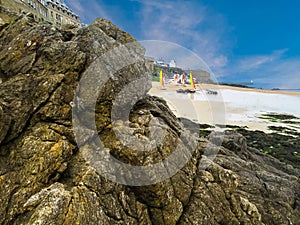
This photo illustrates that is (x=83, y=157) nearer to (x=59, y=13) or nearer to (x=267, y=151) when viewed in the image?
(x=267, y=151)

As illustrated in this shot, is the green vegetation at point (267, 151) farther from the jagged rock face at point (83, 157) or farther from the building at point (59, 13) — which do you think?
the building at point (59, 13)

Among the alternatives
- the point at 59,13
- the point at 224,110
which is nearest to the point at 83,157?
the point at 224,110

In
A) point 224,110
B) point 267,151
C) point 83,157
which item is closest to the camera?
point 83,157

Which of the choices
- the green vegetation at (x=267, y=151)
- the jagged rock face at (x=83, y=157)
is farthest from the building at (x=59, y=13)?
the jagged rock face at (x=83, y=157)

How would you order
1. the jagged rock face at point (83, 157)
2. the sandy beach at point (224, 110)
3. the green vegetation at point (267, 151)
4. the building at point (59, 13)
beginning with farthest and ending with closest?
the building at point (59, 13)
the sandy beach at point (224, 110)
the green vegetation at point (267, 151)
the jagged rock face at point (83, 157)

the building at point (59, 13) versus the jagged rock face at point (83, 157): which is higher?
the building at point (59, 13)

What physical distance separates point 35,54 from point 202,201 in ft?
A: 21.8

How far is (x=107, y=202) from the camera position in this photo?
5.06 meters

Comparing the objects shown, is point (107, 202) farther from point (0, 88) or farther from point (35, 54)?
point (35, 54)

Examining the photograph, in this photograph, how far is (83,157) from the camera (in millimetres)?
5516

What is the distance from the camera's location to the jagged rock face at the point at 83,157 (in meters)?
4.73

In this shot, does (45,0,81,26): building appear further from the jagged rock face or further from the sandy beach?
the jagged rock face

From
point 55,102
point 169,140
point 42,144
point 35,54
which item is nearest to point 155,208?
point 169,140

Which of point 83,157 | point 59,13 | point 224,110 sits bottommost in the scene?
point 224,110
